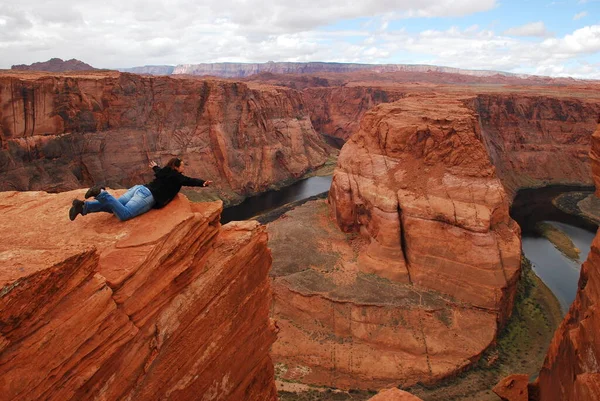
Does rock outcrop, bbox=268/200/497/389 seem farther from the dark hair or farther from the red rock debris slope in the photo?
the dark hair

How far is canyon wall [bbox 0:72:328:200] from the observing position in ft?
134

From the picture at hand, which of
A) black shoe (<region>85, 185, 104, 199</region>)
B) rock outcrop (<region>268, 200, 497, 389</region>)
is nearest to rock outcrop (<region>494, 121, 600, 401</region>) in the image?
rock outcrop (<region>268, 200, 497, 389</region>)

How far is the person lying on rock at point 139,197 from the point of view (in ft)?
28.2

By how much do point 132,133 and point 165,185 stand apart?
45.5 meters

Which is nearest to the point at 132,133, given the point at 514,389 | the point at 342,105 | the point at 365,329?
the point at 365,329

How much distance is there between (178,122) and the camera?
55.8 metres

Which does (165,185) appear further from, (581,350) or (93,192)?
(581,350)

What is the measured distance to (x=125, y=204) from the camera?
30.0 ft

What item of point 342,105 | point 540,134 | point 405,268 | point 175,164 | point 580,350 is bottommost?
point 405,268

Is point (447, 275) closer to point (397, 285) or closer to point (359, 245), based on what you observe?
point (397, 285)

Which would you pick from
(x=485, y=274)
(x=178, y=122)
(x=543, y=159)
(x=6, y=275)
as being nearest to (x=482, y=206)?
(x=485, y=274)

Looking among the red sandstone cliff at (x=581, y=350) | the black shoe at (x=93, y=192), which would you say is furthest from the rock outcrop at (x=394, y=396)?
the black shoe at (x=93, y=192)

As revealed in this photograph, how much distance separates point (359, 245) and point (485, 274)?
937 cm

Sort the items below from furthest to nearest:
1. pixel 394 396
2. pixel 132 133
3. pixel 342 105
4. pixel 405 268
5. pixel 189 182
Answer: pixel 342 105 → pixel 132 133 → pixel 405 268 → pixel 394 396 → pixel 189 182
